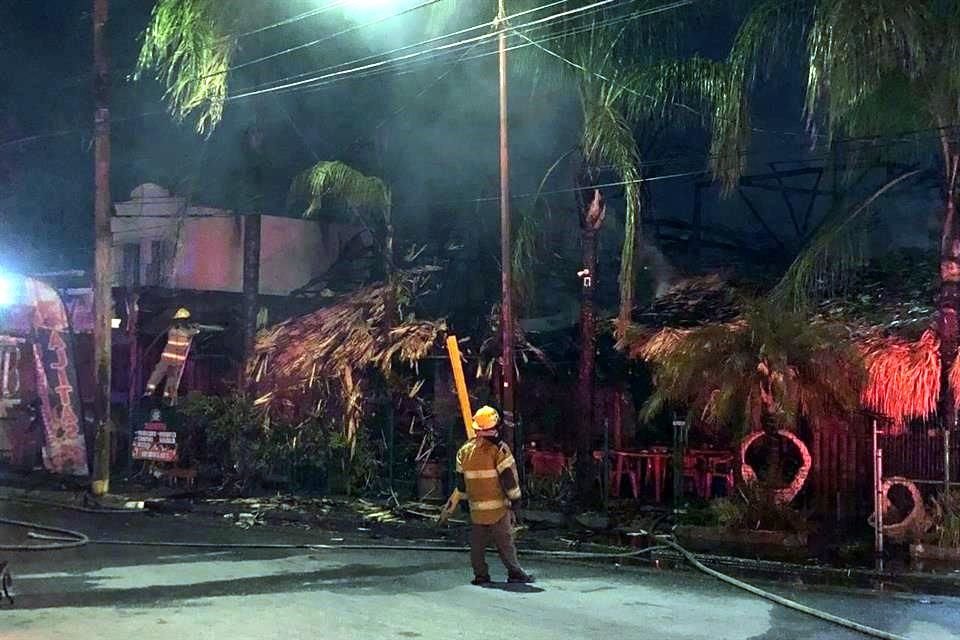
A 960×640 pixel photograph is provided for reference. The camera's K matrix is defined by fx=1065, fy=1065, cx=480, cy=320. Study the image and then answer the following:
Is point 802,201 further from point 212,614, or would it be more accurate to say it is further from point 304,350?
point 212,614

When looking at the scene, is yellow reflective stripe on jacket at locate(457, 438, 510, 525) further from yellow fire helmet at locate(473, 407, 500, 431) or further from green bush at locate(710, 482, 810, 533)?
green bush at locate(710, 482, 810, 533)

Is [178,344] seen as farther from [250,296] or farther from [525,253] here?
[525,253]

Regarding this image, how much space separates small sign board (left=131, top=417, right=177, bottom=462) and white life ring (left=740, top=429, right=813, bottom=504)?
10605 millimetres

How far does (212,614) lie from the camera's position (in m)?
8.54

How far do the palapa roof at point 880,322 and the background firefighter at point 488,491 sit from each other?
4947mm

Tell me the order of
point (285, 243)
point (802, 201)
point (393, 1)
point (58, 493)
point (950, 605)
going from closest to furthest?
point (950, 605) → point (393, 1) → point (58, 493) → point (802, 201) → point (285, 243)

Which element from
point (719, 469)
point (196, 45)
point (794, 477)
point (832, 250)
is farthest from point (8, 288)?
point (832, 250)

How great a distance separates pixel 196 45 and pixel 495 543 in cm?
1111

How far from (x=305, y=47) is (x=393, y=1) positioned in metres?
2.75

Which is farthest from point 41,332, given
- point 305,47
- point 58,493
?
point 305,47

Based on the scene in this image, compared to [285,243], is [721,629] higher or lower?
Result: lower

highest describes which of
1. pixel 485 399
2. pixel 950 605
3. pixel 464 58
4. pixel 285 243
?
pixel 464 58

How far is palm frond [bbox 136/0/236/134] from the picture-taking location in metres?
17.4

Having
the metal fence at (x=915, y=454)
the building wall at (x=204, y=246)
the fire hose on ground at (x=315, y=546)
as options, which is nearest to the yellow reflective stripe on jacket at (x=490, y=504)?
the fire hose on ground at (x=315, y=546)
